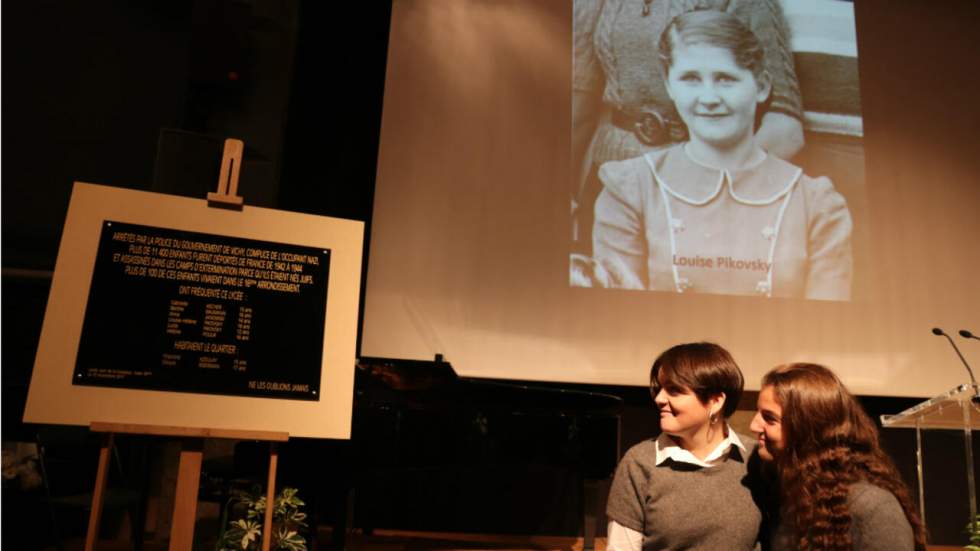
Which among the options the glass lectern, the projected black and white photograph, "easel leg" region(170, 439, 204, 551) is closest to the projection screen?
the projected black and white photograph

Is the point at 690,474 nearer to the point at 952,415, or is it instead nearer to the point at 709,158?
the point at 952,415

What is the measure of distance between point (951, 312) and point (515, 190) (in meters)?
3.43

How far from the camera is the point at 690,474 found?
202 centimetres

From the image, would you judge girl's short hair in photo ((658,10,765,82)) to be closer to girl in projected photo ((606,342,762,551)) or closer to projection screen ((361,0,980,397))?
projection screen ((361,0,980,397))

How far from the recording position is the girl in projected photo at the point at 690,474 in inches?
76.5

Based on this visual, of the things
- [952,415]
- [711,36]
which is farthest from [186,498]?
[711,36]

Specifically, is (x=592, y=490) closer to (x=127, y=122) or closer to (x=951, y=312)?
(x=951, y=312)

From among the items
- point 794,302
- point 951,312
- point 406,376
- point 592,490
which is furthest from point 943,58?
point 406,376

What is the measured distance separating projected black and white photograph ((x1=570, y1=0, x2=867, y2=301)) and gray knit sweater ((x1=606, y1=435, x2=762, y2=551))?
3.01m

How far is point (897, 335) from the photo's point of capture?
5211 mm

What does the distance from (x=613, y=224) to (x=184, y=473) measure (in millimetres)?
3505

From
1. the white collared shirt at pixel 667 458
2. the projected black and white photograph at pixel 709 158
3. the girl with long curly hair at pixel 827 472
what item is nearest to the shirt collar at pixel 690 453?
the white collared shirt at pixel 667 458

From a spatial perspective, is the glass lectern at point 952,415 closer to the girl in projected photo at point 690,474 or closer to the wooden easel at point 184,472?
the girl in projected photo at point 690,474

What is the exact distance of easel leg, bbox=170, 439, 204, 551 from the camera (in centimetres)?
219
